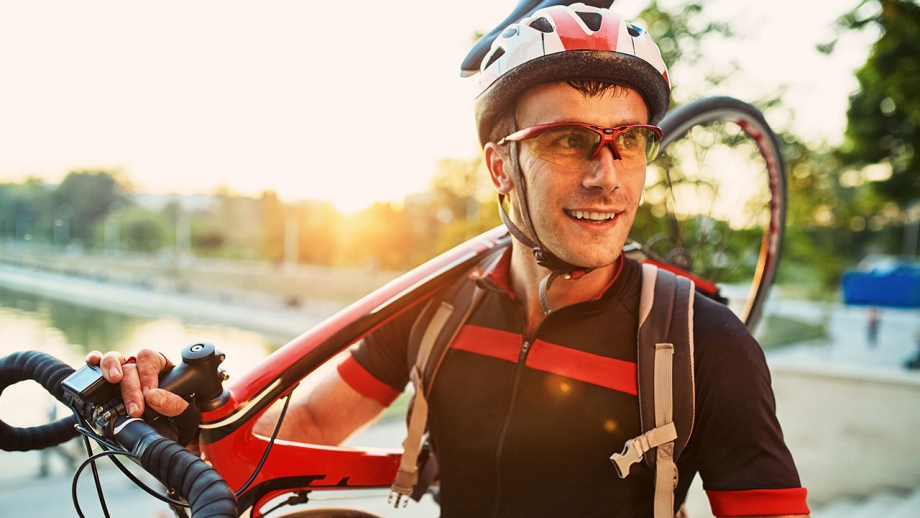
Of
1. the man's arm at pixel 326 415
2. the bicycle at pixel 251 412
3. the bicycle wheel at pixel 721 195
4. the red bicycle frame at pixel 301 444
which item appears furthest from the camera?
the bicycle wheel at pixel 721 195

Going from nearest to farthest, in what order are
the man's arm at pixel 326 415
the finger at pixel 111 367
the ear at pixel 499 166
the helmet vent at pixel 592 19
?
the finger at pixel 111 367, the helmet vent at pixel 592 19, the ear at pixel 499 166, the man's arm at pixel 326 415

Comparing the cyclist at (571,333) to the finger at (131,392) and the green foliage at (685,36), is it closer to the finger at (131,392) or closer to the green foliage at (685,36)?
the finger at (131,392)

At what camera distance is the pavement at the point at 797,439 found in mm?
2691

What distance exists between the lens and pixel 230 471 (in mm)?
1525

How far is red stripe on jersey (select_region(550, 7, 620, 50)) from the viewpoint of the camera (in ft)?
5.19

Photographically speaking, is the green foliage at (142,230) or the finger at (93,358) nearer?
the finger at (93,358)

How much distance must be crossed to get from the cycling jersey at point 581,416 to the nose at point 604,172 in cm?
26

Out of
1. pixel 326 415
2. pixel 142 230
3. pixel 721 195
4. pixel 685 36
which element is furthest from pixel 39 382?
pixel 685 36

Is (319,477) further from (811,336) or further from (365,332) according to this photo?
(811,336)

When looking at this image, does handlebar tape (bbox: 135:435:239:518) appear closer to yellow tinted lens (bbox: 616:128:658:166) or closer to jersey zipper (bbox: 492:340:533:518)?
jersey zipper (bbox: 492:340:533:518)

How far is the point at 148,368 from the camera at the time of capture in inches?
51.5

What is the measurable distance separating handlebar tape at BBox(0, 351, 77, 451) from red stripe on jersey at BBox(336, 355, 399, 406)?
2.42 feet

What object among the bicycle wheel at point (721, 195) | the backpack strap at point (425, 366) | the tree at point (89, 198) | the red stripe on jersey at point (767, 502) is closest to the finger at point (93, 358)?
the backpack strap at point (425, 366)

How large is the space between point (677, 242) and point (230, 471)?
106 inches
